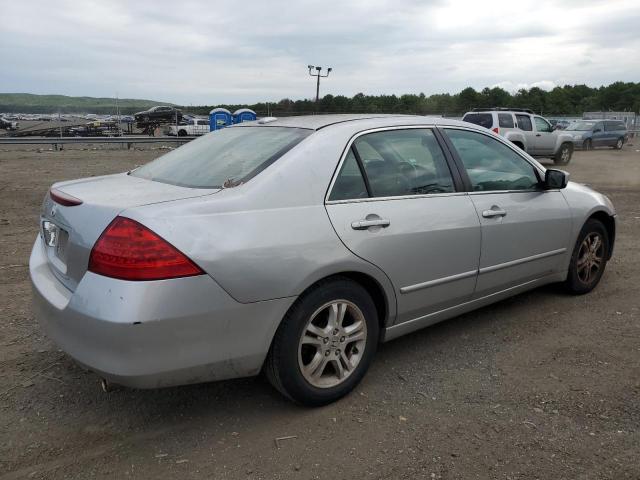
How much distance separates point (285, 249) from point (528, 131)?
1745 centimetres

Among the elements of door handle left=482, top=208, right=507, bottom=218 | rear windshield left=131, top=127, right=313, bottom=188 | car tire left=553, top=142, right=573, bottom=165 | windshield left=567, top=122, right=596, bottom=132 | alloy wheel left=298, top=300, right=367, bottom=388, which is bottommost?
alloy wheel left=298, top=300, right=367, bottom=388

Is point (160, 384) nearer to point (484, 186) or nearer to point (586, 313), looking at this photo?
point (484, 186)

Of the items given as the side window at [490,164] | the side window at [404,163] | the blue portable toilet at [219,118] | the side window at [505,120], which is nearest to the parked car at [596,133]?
the side window at [505,120]

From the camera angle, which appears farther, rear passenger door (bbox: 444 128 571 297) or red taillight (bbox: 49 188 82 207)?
rear passenger door (bbox: 444 128 571 297)

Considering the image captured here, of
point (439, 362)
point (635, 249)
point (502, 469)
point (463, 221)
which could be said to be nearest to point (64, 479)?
point (502, 469)

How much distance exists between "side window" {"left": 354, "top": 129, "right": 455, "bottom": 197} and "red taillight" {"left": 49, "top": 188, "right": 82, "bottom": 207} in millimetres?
1553

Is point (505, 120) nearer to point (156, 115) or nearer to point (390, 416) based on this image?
point (390, 416)

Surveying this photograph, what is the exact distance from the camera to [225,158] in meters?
3.23

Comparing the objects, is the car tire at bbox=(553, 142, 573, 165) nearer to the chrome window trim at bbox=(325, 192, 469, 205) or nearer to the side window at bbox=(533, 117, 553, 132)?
the side window at bbox=(533, 117, 553, 132)

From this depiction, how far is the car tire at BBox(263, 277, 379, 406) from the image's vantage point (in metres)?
2.76

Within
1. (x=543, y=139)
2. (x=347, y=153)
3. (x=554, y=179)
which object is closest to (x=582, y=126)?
(x=543, y=139)

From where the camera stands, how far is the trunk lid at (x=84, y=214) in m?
2.57

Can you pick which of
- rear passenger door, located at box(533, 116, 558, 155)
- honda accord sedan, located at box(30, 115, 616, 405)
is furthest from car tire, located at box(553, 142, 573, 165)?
honda accord sedan, located at box(30, 115, 616, 405)

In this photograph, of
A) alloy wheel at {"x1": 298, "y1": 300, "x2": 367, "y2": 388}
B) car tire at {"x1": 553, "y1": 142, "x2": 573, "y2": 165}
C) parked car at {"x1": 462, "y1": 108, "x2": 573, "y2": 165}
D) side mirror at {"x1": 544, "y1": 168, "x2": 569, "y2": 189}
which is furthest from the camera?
car tire at {"x1": 553, "y1": 142, "x2": 573, "y2": 165}
